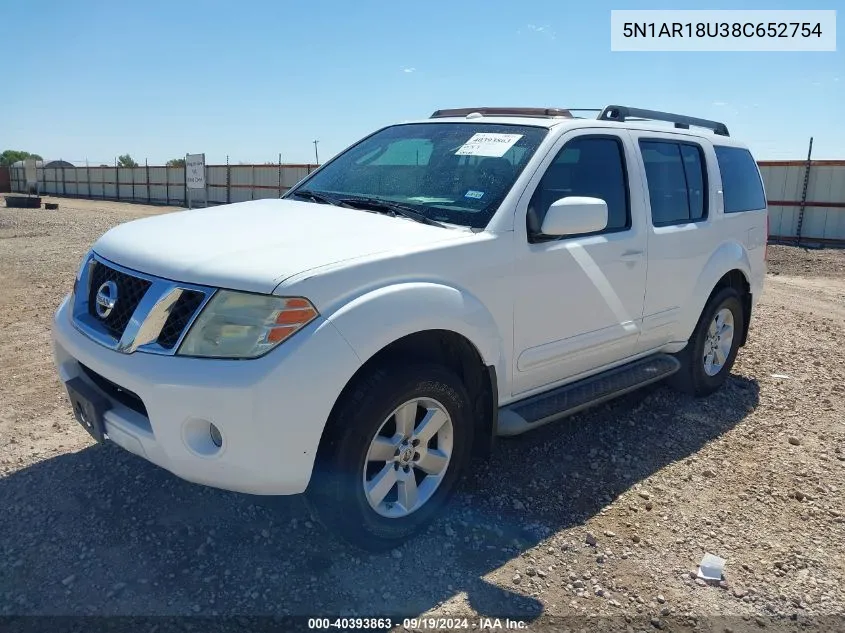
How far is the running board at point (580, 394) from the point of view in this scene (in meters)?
3.53

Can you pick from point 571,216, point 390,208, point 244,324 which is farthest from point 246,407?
point 571,216

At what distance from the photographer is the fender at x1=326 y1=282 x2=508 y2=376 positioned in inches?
107

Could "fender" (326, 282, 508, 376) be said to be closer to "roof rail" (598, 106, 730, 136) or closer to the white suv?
the white suv

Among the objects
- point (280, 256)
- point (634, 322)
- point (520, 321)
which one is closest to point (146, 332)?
point (280, 256)

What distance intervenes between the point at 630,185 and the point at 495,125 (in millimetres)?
909

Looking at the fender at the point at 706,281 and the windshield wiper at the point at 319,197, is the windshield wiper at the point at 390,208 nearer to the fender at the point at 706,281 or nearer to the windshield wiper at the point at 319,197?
the windshield wiper at the point at 319,197

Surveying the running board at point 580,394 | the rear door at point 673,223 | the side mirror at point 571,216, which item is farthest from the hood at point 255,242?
the rear door at point 673,223

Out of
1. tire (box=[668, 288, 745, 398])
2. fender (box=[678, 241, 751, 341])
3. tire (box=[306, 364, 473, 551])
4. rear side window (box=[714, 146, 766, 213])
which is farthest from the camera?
rear side window (box=[714, 146, 766, 213])

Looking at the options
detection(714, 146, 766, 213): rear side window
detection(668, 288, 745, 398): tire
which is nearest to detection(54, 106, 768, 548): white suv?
detection(668, 288, 745, 398): tire

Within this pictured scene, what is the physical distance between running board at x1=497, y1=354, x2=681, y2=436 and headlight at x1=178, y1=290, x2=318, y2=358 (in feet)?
4.42

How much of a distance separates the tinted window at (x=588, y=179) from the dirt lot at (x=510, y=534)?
144cm

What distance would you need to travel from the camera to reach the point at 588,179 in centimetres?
401

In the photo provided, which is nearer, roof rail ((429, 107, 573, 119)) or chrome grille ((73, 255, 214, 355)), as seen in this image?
chrome grille ((73, 255, 214, 355))

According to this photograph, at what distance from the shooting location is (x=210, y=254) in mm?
2838
